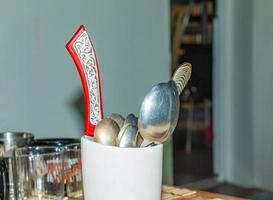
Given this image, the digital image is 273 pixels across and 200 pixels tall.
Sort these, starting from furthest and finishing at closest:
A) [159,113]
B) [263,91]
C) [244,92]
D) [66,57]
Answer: [244,92], [263,91], [66,57], [159,113]

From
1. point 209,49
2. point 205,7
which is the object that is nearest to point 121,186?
point 209,49

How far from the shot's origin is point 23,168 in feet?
Result: 3.31

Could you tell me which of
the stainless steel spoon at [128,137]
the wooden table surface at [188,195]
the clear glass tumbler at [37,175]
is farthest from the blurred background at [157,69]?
the stainless steel spoon at [128,137]

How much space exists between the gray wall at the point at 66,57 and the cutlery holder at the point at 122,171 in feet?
2.40

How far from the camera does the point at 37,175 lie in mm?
1011

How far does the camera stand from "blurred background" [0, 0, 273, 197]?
5.16 feet

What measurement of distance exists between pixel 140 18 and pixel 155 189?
48.1 inches

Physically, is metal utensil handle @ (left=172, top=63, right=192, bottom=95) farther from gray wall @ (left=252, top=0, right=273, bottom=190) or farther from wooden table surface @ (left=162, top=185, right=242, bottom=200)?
gray wall @ (left=252, top=0, right=273, bottom=190)

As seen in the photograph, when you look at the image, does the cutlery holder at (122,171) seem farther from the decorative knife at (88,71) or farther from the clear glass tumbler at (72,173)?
the clear glass tumbler at (72,173)

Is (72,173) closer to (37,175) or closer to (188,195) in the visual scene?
(37,175)

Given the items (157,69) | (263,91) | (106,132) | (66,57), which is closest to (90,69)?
(106,132)

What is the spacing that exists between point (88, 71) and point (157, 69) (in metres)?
1.19

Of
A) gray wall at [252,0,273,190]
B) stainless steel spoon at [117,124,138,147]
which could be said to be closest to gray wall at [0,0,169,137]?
stainless steel spoon at [117,124,138,147]

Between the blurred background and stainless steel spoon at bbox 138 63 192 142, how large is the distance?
2.62 ft
